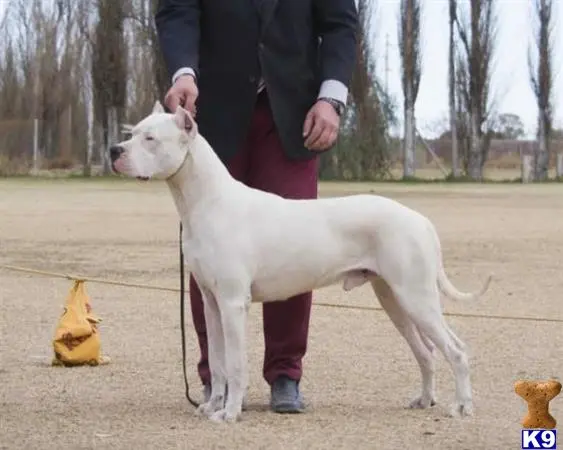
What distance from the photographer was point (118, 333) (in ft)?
31.2

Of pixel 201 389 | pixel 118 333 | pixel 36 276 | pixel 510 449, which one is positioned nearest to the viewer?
pixel 510 449

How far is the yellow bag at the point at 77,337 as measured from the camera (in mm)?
7883

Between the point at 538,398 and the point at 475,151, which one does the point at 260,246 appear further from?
the point at 475,151

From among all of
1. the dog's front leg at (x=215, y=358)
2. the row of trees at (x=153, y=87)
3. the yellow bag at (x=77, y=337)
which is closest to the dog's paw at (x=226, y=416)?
the dog's front leg at (x=215, y=358)

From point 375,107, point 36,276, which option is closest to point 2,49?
point 375,107

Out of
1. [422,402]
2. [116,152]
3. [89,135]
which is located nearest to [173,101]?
[116,152]

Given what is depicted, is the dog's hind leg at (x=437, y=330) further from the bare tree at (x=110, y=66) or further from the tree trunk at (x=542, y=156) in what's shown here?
the tree trunk at (x=542, y=156)

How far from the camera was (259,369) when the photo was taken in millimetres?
7859

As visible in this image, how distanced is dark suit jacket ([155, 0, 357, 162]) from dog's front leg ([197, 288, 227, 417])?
0.81m

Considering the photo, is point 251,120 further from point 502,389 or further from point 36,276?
point 36,276

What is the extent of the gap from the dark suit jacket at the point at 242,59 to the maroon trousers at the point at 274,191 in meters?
0.08

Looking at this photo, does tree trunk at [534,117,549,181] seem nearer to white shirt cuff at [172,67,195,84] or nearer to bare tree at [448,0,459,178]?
bare tree at [448,0,459,178]

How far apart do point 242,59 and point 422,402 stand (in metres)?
1.85

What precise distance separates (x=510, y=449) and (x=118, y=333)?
15.0ft
